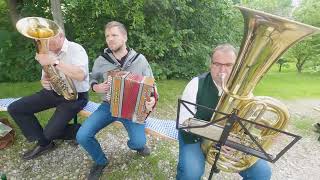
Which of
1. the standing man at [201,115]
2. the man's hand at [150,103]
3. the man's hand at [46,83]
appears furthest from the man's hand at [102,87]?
the standing man at [201,115]

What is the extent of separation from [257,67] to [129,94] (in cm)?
126

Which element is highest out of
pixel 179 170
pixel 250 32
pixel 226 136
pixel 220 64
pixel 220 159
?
pixel 250 32

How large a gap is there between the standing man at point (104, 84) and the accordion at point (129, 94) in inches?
7.0

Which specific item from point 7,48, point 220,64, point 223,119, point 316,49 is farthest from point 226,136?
point 316,49

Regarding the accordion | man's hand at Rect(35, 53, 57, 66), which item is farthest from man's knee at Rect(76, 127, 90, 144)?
man's hand at Rect(35, 53, 57, 66)

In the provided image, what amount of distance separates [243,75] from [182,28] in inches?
200

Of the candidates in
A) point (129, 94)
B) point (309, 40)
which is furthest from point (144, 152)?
point (309, 40)

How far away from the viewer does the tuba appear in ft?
6.98

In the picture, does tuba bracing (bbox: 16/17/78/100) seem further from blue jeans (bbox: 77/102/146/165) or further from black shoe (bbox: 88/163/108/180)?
black shoe (bbox: 88/163/108/180)

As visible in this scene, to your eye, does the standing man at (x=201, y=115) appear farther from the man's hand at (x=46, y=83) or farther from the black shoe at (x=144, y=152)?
the man's hand at (x=46, y=83)

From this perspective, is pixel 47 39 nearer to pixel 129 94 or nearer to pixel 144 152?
pixel 129 94

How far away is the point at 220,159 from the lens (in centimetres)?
282

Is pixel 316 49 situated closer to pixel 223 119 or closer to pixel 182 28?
pixel 182 28

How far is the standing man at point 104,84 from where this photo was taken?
345 cm
